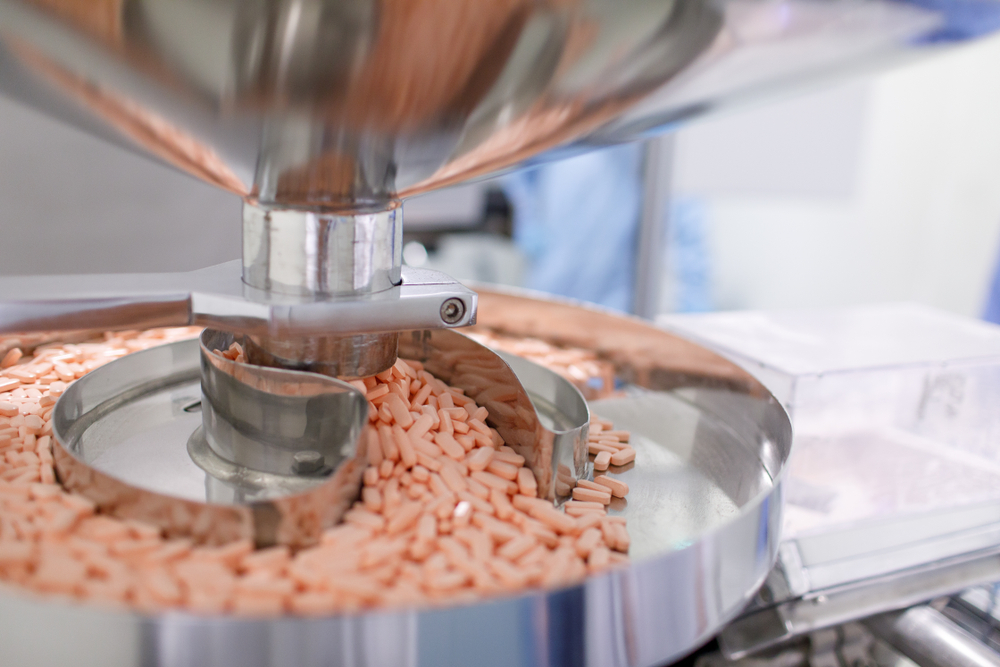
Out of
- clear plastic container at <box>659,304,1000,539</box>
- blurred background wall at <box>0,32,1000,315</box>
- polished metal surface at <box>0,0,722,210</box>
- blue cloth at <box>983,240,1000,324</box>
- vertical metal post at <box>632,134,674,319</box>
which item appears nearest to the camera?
polished metal surface at <box>0,0,722,210</box>

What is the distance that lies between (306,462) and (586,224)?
1935mm

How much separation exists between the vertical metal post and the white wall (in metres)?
0.05

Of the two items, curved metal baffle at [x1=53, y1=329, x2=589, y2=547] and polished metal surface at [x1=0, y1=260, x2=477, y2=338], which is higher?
polished metal surface at [x1=0, y1=260, x2=477, y2=338]

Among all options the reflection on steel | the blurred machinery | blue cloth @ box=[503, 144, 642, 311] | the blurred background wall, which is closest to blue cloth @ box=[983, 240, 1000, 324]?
the blurred background wall

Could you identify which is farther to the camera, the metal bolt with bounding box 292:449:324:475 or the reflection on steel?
the reflection on steel

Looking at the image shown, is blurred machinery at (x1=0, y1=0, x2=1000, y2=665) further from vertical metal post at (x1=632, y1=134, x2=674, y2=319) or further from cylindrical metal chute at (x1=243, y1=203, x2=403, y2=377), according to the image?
vertical metal post at (x1=632, y1=134, x2=674, y2=319)

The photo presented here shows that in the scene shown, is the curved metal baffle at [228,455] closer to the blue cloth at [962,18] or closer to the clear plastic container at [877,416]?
the blue cloth at [962,18]

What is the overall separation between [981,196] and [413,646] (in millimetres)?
2474

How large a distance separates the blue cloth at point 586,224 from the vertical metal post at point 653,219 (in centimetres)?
29

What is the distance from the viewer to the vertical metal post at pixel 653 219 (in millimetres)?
1797

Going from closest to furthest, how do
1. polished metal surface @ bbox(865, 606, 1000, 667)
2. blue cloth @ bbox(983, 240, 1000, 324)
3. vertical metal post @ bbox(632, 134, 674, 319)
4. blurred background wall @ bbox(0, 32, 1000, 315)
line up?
polished metal surface @ bbox(865, 606, 1000, 667)
blurred background wall @ bbox(0, 32, 1000, 315)
blue cloth @ bbox(983, 240, 1000, 324)
vertical metal post @ bbox(632, 134, 674, 319)

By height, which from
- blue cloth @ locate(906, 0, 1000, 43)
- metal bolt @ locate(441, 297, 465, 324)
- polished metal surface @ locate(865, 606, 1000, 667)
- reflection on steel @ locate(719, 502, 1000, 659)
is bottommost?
polished metal surface @ locate(865, 606, 1000, 667)

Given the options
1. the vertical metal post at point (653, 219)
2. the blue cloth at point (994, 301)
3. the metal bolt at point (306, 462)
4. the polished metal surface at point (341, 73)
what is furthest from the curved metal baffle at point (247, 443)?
the blue cloth at point (994, 301)

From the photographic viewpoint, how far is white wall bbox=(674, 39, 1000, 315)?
169 cm
